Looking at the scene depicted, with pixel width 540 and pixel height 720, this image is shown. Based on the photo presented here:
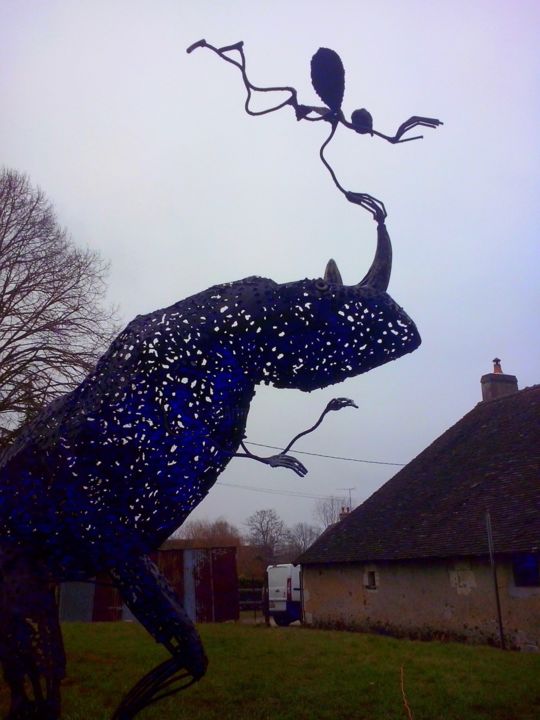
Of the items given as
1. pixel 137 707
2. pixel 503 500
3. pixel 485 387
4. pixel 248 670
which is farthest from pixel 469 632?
pixel 137 707

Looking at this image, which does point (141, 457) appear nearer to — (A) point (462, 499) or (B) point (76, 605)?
(A) point (462, 499)

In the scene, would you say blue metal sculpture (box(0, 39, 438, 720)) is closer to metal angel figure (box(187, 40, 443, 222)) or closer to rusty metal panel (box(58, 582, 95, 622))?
metal angel figure (box(187, 40, 443, 222))

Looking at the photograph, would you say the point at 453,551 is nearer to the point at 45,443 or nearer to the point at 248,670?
the point at 248,670

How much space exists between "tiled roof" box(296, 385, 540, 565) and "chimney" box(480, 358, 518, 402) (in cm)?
68

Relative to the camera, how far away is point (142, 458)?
3719 mm

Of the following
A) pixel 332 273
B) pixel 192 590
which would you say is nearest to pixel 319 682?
pixel 332 273

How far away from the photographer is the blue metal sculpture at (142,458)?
3.64 meters

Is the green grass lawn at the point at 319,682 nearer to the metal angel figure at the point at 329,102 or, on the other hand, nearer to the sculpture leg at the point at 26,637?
the sculpture leg at the point at 26,637

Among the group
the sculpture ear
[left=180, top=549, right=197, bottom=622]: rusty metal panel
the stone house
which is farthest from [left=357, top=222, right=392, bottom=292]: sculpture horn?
[left=180, top=549, right=197, bottom=622]: rusty metal panel

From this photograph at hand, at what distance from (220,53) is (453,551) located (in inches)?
482

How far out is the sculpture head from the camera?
3986 millimetres

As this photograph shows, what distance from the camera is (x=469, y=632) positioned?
45.4 ft

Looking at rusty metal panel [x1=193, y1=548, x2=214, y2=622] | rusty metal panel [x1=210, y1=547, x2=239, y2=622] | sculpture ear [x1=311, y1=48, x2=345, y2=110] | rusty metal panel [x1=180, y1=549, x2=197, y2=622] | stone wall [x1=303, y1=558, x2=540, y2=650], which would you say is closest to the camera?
sculpture ear [x1=311, y1=48, x2=345, y2=110]

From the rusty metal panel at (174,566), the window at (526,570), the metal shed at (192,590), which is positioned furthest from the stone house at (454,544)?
the rusty metal panel at (174,566)
